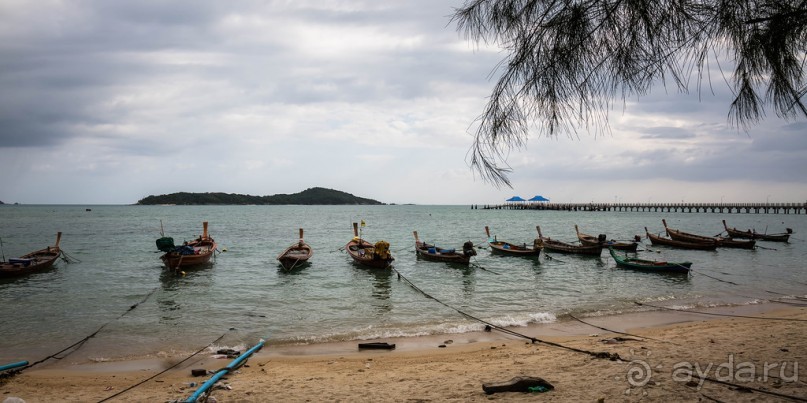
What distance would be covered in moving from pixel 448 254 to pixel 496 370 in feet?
63.5

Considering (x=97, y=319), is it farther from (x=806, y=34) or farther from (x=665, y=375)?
→ (x=806, y=34)

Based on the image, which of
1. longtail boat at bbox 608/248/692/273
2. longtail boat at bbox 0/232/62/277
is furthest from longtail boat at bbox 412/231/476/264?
longtail boat at bbox 0/232/62/277

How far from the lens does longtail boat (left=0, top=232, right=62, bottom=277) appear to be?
22.0 m

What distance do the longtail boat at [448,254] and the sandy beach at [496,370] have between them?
1379 centimetres

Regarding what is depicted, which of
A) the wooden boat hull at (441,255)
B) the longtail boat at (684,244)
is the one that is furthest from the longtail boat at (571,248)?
the longtail boat at (684,244)

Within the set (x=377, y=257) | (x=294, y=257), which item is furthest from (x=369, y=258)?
(x=294, y=257)

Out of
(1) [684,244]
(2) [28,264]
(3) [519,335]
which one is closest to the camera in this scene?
(3) [519,335]

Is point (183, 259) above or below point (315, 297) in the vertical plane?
above

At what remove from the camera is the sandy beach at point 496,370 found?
20.2 feet

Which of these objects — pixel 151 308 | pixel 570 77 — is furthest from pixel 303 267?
pixel 570 77

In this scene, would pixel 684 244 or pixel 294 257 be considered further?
pixel 684 244

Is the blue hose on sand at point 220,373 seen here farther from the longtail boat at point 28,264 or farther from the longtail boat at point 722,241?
the longtail boat at point 722,241

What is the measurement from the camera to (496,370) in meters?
8.05

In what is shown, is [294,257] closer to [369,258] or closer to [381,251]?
[369,258]
